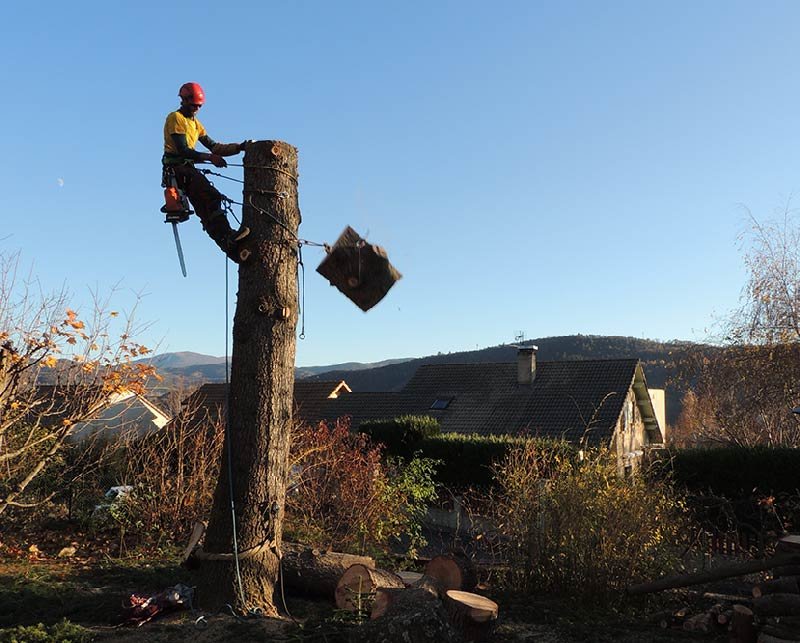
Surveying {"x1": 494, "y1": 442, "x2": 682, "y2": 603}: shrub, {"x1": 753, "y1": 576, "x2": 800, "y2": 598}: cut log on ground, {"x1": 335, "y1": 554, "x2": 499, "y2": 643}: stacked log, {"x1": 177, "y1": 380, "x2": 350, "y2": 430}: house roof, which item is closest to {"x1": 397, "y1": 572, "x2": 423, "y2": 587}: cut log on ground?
{"x1": 335, "y1": 554, "x2": 499, "y2": 643}: stacked log

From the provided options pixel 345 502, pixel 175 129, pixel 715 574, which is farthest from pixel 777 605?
pixel 175 129

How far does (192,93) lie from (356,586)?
4658mm

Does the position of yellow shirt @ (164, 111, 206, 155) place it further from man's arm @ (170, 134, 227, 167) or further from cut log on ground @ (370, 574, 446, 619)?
cut log on ground @ (370, 574, 446, 619)

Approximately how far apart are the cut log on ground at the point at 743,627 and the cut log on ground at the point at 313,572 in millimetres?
3153

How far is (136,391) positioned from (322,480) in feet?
9.65

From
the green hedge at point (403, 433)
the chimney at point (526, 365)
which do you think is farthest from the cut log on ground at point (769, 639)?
the chimney at point (526, 365)

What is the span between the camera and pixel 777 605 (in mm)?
5418

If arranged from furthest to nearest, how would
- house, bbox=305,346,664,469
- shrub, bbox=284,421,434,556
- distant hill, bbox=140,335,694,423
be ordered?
distant hill, bbox=140,335,694,423 < house, bbox=305,346,664,469 < shrub, bbox=284,421,434,556

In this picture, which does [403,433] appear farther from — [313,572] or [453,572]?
[313,572]

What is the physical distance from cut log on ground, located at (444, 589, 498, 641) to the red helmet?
4899 mm

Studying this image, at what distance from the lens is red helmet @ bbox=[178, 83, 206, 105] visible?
603 centimetres

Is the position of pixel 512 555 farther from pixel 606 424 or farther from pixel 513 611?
pixel 606 424

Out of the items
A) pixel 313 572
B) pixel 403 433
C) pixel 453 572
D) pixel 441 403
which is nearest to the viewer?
pixel 313 572

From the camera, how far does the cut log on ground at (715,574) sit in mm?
5742
